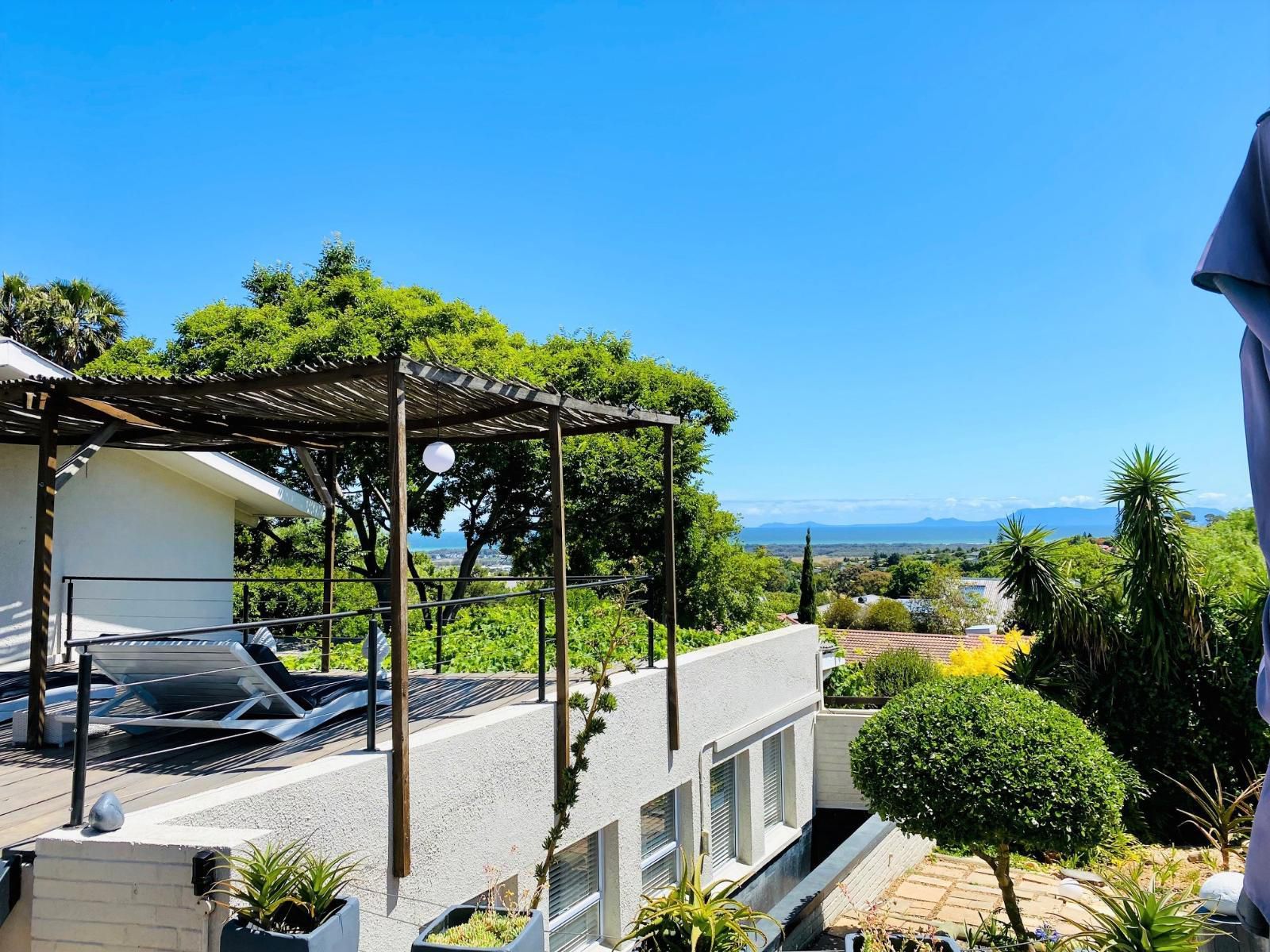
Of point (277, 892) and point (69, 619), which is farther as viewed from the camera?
point (69, 619)

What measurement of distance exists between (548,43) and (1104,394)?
109 meters

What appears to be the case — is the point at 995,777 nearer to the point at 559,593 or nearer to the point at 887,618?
the point at 559,593

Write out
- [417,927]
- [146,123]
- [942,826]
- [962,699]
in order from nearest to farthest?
[417,927]
[942,826]
[962,699]
[146,123]

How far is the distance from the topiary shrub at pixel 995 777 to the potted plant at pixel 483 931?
4.53 m

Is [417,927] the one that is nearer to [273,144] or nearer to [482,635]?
[482,635]

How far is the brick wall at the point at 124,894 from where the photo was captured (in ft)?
11.4

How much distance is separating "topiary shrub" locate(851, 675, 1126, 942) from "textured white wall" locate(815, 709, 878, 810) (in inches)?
205

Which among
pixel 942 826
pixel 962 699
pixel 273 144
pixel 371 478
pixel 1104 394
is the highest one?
pixel 1104 394

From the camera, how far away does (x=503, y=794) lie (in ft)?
20.1

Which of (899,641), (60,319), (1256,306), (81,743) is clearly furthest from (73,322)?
(899,641)

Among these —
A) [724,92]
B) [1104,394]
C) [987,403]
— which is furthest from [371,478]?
[1104,394]

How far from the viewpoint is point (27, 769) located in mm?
5316

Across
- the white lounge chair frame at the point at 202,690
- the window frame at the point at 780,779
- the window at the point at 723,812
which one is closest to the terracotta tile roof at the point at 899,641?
the window frame at the point at 780,779

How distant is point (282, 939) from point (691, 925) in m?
1.97
